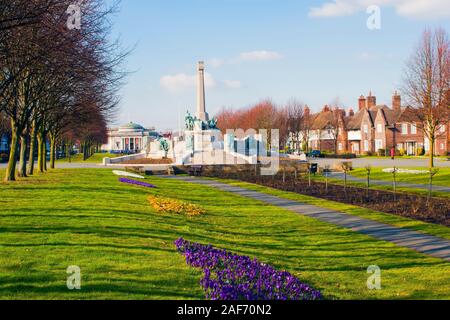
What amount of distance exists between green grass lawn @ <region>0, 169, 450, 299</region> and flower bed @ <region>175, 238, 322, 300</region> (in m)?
0.27

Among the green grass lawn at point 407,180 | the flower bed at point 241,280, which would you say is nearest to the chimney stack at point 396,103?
the green grass lawn at point 407,180

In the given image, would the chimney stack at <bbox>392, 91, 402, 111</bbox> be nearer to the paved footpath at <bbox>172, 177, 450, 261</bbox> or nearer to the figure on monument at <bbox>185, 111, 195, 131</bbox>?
the figure on monument at <bbox>185, 111, 195, 131</bbox>

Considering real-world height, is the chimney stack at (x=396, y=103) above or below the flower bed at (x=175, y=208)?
above

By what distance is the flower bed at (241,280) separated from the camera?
7809 millimetres

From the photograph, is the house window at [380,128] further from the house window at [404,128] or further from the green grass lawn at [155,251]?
the green grass lawn at [155,251]

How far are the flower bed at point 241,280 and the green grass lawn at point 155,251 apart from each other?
0.90 feet

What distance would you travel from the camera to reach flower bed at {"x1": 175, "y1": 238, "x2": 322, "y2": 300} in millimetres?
7809

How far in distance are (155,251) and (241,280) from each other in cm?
249

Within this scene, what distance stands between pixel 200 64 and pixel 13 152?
45.8m

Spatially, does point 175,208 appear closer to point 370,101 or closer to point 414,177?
point 414,177

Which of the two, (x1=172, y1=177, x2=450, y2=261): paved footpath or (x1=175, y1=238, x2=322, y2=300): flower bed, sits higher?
(x1=175, y1=238, x2=322, y2=300): flower bed

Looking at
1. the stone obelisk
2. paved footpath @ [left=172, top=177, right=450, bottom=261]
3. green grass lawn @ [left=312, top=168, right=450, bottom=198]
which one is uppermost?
the stone obelisk

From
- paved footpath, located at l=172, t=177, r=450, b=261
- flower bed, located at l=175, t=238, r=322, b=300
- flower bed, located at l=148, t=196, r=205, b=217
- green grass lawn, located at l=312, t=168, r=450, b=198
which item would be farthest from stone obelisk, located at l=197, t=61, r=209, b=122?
flower bed, located at l=175, t=238, r=322, b=300
